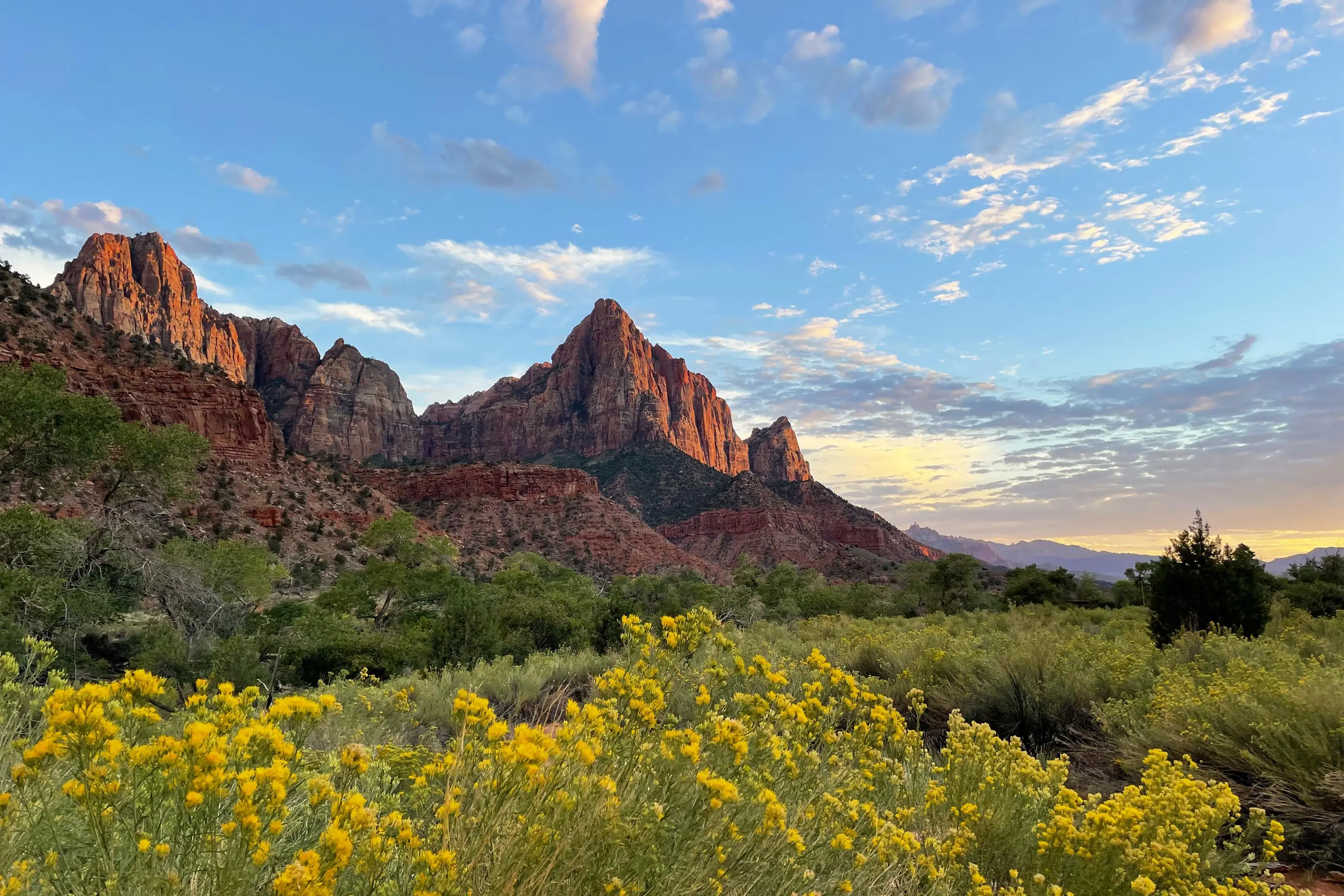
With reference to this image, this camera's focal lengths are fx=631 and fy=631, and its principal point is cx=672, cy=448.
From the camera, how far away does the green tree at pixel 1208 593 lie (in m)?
11.8

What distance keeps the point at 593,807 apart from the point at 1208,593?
14.2 m

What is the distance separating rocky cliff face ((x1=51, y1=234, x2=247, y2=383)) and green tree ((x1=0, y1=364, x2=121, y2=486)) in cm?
9191

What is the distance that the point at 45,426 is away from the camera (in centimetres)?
1916

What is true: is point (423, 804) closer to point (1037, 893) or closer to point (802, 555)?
point (1037, 893)

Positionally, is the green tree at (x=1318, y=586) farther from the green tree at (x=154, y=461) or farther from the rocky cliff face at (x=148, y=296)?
the rocky cliff face at (x=148, y=296)

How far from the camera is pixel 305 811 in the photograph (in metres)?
2.72

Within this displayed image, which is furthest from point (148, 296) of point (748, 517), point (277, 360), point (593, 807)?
point (593, 807)

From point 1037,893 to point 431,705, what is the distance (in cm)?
667

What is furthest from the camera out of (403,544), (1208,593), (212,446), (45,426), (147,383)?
(147,383)

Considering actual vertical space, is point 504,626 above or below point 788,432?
below

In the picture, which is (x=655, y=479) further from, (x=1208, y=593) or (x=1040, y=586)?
(x=1208, y=593)

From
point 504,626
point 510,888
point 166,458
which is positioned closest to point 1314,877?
point 510,888

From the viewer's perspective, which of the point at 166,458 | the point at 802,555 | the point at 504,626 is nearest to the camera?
the point at 504,626

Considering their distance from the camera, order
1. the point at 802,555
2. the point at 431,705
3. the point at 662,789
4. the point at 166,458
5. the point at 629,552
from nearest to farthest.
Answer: the point at 662,789 → the point at 431,705 → the point at 166,458 → the point at 629,552 → the point at 802,555
